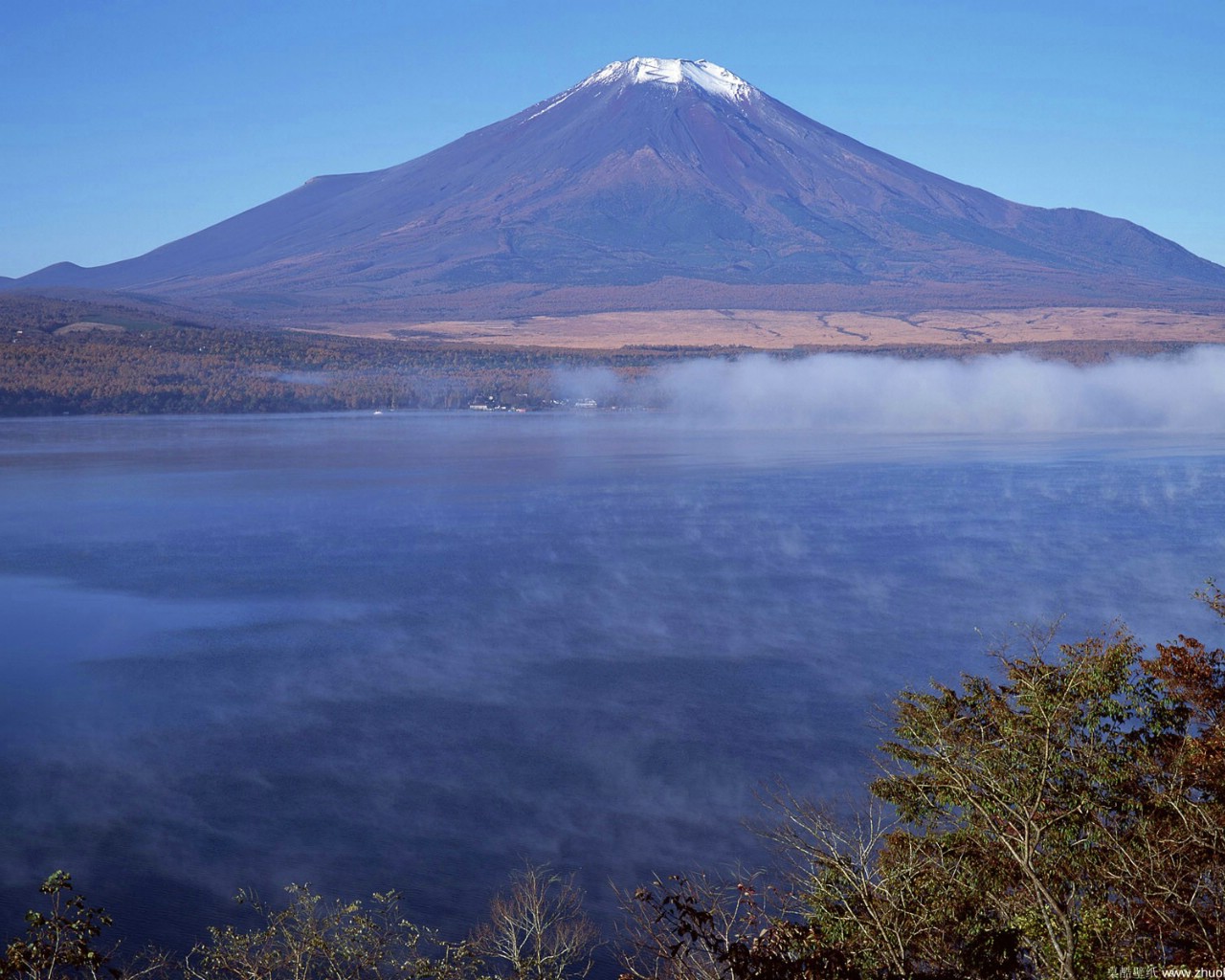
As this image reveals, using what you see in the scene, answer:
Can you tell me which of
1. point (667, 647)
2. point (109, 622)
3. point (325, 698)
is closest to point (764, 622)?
point (667, 647)

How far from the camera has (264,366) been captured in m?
70.9

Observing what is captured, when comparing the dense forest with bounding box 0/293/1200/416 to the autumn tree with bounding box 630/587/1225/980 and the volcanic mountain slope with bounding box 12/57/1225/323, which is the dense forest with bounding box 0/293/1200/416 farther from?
the autumn tree with bounding box 630/587/1225/980

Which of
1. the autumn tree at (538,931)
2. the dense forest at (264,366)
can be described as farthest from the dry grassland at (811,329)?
the autumn tree at (538,931)

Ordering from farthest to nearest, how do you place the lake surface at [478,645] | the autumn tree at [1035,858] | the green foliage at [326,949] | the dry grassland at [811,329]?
the dry grassland at [811,329]
the lake surface at [478,645]
the green foliage at [326,949]
the autumn tree at [1035,858]

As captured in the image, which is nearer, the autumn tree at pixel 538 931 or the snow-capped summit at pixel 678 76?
the autumn tree at pixel 538 931

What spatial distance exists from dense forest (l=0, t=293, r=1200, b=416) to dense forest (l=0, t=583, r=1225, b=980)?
2316 inches

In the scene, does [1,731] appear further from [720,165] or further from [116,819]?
[720,165]

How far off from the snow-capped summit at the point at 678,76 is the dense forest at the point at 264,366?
5685 centimetres

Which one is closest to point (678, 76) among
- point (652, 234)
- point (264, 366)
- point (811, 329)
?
point (652, 234)

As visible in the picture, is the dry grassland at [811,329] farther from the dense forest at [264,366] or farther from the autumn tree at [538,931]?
the autumn tree at [538,931]

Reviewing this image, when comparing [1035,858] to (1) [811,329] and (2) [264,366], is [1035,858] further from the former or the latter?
(1) [811,329]

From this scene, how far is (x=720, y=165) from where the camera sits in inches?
5000

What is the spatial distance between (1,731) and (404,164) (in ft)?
442

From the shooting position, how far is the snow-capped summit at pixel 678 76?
133125 millimetres
